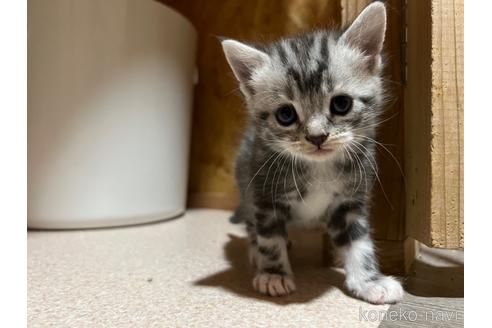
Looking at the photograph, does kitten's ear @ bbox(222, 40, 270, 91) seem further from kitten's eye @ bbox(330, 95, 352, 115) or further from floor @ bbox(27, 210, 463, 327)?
floor @ bbox(27, 210, 463, 327)

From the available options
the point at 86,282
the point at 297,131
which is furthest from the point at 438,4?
the point at 86,282

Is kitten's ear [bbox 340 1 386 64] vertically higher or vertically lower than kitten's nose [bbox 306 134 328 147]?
higher

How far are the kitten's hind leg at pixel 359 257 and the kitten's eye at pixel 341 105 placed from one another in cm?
26

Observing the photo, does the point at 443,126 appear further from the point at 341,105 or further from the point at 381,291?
the point at 381,291

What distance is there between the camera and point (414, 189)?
1057 millimetres

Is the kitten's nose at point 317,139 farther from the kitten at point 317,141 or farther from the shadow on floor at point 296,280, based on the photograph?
the shadow on floor at point 296,280

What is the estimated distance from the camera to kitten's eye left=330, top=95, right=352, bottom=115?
0.95 meters

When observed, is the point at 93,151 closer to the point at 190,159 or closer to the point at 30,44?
the point at 30,44

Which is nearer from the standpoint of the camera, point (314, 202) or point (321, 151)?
point (321, 151)

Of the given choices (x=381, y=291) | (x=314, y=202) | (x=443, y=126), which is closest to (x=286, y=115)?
(x=314, y=202)

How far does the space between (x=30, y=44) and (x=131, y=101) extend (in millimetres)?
393

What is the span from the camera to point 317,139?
92 cm

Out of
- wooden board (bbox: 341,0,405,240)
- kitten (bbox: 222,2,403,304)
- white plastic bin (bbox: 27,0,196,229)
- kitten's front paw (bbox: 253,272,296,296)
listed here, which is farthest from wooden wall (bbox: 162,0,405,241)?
kitten's front paw (bbox: 253,272,296,296)

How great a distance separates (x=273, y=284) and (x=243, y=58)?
0.57 m
